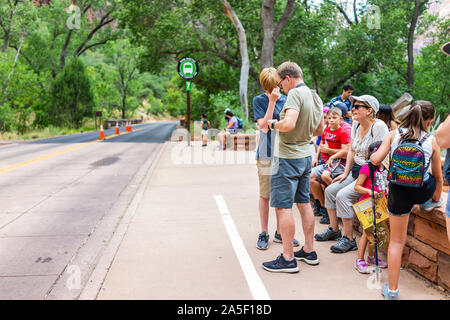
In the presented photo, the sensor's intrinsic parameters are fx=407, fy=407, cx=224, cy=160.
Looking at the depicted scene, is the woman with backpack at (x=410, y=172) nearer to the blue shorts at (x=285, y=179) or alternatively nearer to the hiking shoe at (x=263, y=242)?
the blue shorts at (x=285, y=179)

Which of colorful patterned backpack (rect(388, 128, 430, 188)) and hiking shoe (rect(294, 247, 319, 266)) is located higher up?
colorful patterned backpack (rect(388, 128, 430, 188))

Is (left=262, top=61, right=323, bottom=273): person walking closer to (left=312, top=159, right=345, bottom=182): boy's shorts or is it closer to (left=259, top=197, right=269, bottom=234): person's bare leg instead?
(left=259, top=197, right=269, bottom=234): person's bare leg

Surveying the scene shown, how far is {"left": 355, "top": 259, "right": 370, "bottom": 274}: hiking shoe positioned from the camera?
409 cm

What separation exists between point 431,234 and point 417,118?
1.15 m

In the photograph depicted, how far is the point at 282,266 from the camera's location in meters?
4.13

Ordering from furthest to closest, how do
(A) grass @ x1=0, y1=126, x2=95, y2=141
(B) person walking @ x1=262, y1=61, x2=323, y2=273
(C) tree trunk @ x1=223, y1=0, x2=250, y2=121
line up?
(A) grass @ x1=0, y1=126, x2=95, y2=141, (C) tree trunk @ x1=223, y1=0, x2=250, y2=121, (B) person walking @ x1=262, y1=61, x2=323, y2=273

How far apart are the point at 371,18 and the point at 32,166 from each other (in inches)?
823

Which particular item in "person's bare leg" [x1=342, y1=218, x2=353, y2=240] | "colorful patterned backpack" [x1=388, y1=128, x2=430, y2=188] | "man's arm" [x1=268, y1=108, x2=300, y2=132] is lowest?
"person's bare leg" [x1=342, y1=218, x2=353, y2=240]

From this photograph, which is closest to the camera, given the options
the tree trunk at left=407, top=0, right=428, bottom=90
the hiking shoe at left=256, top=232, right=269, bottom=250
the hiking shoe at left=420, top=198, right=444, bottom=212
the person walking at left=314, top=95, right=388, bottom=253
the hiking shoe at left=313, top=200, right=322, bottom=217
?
the hiking shoe at left=420, top=198, right=444, bottom=212

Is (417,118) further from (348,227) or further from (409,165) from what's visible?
(348,227)

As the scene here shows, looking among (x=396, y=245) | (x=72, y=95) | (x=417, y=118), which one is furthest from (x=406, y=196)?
(x=72, y=95)

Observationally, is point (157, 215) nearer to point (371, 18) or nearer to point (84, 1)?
point (371, 18)

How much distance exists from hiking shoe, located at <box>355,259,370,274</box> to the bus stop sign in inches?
561

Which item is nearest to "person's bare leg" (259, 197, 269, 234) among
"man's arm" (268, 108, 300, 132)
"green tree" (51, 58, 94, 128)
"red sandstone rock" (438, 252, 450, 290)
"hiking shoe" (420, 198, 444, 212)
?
"man's arm" (268, 108, 300, 132)
